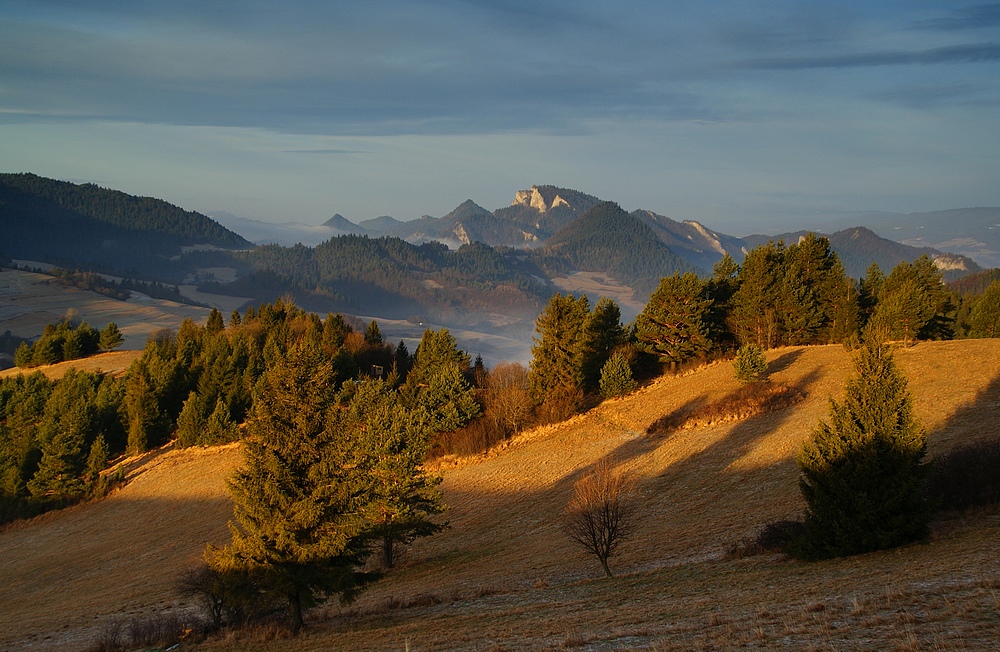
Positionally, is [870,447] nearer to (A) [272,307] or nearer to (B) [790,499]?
(B) [790,499]

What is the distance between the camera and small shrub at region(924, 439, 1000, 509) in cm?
1980

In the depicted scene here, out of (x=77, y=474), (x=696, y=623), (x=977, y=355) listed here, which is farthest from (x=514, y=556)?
(x=77, y=474)

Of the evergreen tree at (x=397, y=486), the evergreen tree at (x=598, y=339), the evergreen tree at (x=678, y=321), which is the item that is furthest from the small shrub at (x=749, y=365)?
the evergreen tree at (x=397, y=486)

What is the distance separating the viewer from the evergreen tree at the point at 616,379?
5325cm

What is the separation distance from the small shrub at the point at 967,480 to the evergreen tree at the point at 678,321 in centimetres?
3576

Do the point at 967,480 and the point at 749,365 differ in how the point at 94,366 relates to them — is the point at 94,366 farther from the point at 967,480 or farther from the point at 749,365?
the point at 967,480

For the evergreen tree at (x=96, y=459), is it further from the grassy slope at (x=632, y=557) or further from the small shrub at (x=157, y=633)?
the small shrub at (x=157, y=633)

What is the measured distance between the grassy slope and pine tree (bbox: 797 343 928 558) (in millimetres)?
766

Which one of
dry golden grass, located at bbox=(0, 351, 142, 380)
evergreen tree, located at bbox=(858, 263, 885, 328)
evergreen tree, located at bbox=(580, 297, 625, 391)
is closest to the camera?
evergreen tree, located at bbox=(580, 297, 625, 391)

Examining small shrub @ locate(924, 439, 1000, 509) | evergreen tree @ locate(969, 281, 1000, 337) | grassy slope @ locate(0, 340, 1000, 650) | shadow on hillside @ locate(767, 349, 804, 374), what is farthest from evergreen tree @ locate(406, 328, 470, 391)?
evergreen tree @ locate(969, 281, 1000, 337)

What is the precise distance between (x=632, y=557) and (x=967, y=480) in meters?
11.1

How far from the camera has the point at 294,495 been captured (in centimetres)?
1958

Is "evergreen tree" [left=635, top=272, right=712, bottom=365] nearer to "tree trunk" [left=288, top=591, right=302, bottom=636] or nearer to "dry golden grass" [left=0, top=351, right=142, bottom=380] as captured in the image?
"tree trunk" [left=288, top=591, right=302, bottom=636]

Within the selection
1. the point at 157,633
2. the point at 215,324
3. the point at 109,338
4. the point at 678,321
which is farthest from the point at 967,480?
the point at 109,338
